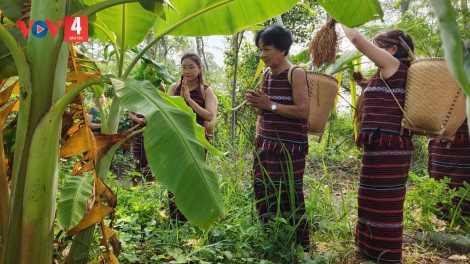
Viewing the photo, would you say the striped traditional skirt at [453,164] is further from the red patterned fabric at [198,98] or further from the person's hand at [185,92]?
the person's hand at [185,92]

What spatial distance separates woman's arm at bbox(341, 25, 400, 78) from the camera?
2.07 meters

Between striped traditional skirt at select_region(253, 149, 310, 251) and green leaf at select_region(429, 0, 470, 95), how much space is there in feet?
5.92

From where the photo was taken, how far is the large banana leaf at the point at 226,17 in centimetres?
206

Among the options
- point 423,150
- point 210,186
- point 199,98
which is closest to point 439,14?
point 210,186

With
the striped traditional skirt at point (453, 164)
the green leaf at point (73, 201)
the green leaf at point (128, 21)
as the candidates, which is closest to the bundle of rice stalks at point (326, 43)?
the green leaf at point (128, 21)

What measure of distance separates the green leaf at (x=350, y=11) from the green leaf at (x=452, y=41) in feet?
4.85

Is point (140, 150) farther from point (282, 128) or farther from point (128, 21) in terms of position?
point (128, 21)

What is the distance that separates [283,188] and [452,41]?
1.98 metres

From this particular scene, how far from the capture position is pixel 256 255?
6.69ft

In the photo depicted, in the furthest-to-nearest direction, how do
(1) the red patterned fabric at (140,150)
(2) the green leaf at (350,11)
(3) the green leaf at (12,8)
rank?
(1) the red patterned fabric at (140,150), (2) the green leaf at (350,11), (3) the green leaf at (12,8)

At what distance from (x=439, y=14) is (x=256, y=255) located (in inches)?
72.9

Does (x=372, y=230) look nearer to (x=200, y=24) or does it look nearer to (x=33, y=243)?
(x=200, y=24)

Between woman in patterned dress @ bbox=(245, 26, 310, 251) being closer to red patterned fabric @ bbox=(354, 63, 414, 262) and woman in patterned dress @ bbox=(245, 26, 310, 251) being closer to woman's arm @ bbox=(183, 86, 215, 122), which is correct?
Answer: red patterned fabric @ bbox=(354, 63, 414, 262)

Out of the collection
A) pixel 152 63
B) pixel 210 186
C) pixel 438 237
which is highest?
pixel 152 63
